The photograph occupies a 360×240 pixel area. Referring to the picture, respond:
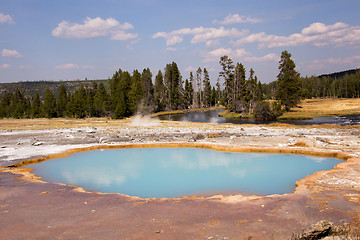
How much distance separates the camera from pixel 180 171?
15930 millimetres

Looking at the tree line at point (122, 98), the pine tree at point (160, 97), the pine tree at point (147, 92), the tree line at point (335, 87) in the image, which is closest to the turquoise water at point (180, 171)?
the tree line at point (122, 98)

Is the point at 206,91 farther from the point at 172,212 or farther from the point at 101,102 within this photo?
the point at 172,212

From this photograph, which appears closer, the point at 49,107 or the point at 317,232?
the point at 317,232

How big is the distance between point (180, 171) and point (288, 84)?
51.8 metres

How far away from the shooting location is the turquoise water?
12.4 m

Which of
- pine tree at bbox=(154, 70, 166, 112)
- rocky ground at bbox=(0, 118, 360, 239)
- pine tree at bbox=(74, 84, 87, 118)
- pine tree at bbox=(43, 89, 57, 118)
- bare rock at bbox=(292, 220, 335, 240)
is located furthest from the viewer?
pine tree at bbox=(154, 70, 166, 112)

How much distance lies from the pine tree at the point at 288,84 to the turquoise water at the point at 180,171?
1789 inches

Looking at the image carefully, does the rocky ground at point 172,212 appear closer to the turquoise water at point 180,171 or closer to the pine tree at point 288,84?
the turquoise water at point 180,171

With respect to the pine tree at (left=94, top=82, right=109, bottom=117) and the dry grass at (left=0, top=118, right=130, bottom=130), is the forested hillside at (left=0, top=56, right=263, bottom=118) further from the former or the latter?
the dry grass at (left=0, top=118, right=130, bottom=130)

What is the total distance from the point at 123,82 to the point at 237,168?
224 feet

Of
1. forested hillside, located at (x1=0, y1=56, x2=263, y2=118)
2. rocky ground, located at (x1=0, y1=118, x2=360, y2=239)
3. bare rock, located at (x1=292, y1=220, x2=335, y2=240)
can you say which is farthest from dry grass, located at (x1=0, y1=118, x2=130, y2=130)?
bare rock, located at (x1=292, y1=220, x2=335, y2=240)

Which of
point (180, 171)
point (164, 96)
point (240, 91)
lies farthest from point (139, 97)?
point (180, 171)

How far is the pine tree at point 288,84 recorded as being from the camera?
59.8 m

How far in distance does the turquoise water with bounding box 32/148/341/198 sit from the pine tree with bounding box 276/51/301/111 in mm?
45432
